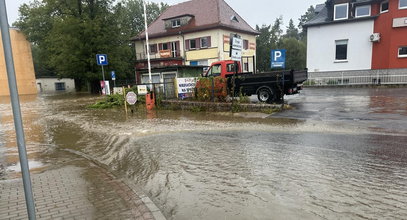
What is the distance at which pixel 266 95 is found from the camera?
46.6ft

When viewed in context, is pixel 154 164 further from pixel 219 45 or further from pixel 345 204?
pixel 219 45

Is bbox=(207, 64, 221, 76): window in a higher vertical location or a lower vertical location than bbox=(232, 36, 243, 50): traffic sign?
lower

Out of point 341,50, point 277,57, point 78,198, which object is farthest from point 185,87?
point 341,50

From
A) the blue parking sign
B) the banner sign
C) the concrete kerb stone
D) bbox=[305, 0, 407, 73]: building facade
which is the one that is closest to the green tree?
the banner sign

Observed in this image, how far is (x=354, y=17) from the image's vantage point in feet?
82.8

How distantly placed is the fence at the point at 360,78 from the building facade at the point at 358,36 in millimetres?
662

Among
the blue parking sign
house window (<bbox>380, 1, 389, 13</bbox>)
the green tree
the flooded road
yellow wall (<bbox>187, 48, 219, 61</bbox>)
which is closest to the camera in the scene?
the flooded road

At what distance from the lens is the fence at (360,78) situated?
854 inches

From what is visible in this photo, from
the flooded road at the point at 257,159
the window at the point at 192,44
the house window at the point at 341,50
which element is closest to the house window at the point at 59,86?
the window at the point at 192,44

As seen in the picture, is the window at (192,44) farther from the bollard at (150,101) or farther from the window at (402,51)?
the window at (402,51)

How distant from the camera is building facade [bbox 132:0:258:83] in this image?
33.9 meters

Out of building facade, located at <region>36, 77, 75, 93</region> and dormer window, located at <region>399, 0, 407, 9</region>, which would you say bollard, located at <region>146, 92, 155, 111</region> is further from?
building facade, located at <region>36, 77, 75, 93</region>

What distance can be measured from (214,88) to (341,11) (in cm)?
1882

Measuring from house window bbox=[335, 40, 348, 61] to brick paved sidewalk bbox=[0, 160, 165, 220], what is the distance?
2639cm
